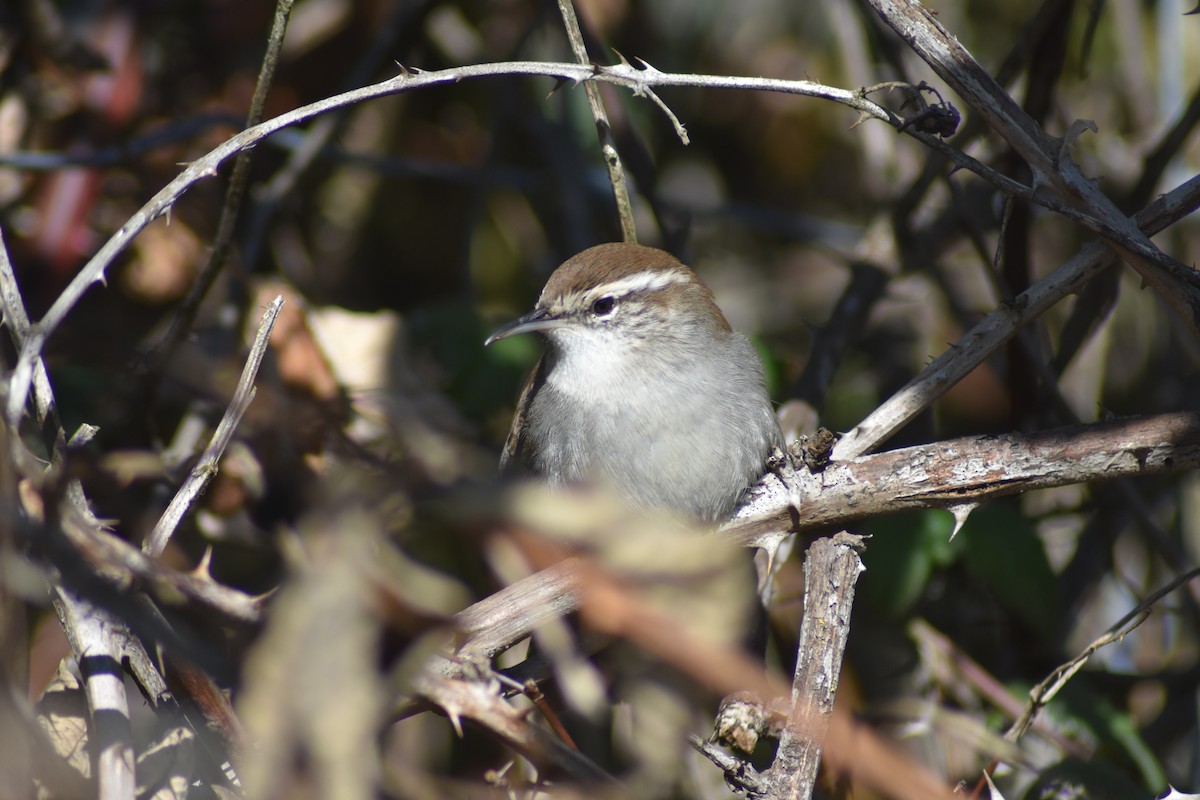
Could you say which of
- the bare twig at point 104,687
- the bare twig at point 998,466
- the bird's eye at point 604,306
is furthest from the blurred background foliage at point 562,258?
the bare twig at point 998,466

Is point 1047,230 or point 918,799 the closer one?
point 918,799

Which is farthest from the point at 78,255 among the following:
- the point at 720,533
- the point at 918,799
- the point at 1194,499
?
the point at 1194,499

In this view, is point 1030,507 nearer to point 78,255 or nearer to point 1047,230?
point 1047,230

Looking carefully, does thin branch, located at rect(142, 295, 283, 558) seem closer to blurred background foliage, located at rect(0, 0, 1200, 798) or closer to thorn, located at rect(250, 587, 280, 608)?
blurred background foliage, located at rect(0, 0, 1200, 798)

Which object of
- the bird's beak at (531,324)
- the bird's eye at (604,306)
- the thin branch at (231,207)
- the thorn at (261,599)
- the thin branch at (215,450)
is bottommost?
the thorn at (261,599)

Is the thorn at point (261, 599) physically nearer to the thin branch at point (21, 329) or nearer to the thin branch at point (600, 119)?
the thin branch at point (21, 329)

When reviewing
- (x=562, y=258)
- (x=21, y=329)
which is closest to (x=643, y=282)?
(x=562, y=258)
